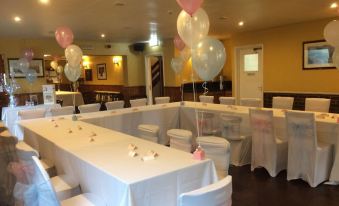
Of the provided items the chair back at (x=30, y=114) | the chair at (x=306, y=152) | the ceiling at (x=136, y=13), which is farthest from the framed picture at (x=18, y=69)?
the chair at (x=306, y=152)

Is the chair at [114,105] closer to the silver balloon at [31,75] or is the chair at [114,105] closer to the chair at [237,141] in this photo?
the chair at [237,141]

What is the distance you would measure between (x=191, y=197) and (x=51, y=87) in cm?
660

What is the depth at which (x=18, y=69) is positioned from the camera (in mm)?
8836

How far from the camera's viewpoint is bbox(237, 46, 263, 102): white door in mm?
8406

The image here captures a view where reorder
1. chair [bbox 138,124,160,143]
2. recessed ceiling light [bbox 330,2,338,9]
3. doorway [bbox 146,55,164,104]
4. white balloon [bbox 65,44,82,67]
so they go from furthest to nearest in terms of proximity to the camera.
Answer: doorway [bbox 146,55,164,104] → white balloon [bbox 65,44,82,67] → recessed ceiling light [bbox 330,2,338,9] → chair [bbox 138,124,160,143]

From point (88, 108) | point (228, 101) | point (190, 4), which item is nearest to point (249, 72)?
point (228, 101)

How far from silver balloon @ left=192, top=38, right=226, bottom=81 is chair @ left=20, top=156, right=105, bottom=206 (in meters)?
1.84

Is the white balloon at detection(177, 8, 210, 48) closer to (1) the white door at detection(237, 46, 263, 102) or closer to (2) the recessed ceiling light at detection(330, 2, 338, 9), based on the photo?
(2) the recessed ceiling light at detection(330, 2, 338, 9)

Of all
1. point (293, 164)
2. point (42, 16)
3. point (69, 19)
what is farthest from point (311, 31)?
point (42, 16)

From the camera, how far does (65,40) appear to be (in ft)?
17.0

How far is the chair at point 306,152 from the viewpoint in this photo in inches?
139

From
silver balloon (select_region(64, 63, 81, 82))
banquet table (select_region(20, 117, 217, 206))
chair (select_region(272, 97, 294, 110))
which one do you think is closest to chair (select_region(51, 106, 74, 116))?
silver balloon (select_region(64, 63, 81, 82))

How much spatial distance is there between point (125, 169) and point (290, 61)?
263 inches

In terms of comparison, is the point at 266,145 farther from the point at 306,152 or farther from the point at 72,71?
the point at 72,71
